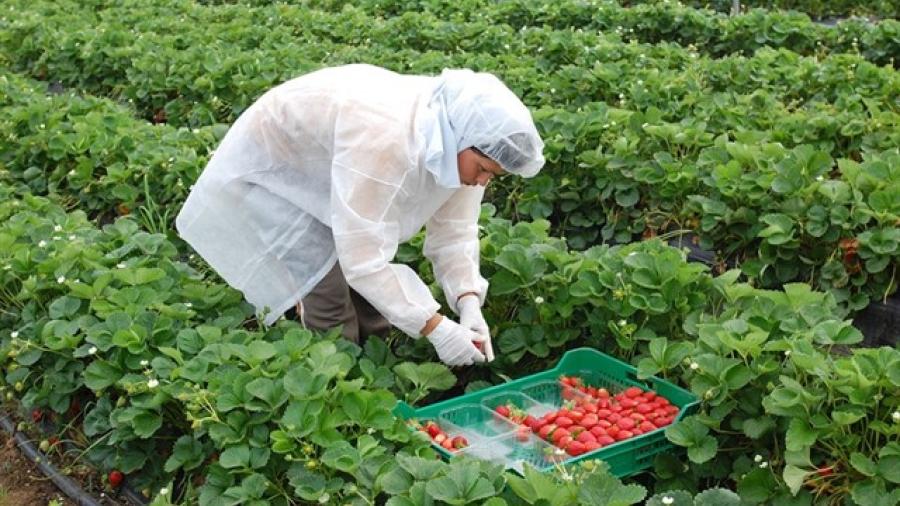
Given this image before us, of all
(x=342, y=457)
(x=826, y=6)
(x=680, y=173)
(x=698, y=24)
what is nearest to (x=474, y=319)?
(x=342, y=457)

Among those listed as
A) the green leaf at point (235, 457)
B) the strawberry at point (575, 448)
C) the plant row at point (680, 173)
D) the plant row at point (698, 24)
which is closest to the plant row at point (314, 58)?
the plant row at point (680, 173)

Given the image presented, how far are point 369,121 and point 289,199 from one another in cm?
57

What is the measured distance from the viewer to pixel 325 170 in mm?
3898

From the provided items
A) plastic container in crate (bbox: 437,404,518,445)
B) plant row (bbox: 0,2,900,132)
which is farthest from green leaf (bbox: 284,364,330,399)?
plant row (bbox: 0,2,900,132)

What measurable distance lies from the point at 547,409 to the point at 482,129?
37.5 inches

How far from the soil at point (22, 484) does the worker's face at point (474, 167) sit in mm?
1726

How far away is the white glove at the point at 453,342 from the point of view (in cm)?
369

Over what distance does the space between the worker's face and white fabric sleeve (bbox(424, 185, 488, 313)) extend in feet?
Answer: 1.00

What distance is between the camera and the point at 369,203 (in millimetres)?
3555

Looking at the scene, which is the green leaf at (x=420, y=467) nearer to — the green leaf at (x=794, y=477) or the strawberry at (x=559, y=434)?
the strawberry at (x=559, y=434)

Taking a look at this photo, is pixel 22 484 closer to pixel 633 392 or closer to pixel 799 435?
pixel 633 392

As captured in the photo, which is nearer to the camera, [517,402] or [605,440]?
[605,440]

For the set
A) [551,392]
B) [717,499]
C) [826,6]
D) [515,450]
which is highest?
[717,499]

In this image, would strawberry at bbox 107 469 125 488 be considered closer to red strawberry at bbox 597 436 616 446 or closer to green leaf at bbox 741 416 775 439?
red strawberry at bbox 597 436 616 446
